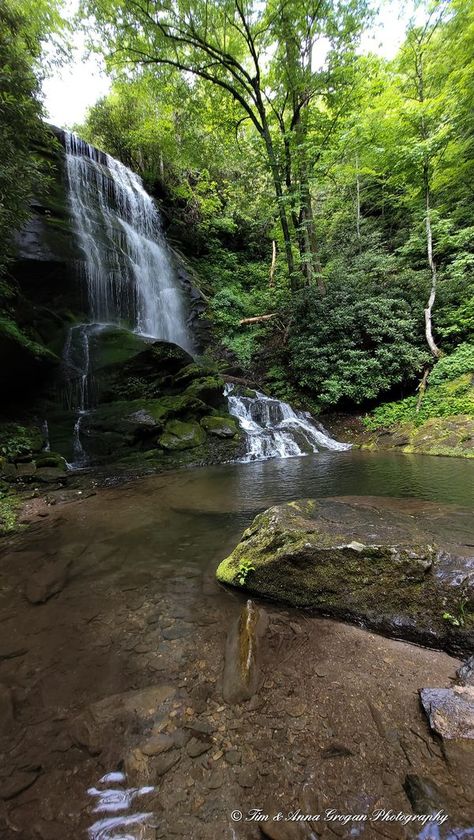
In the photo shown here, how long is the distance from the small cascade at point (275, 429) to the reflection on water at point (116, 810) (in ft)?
25.9

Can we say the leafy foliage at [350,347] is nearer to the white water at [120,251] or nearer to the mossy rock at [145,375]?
the mossy rock at [145,375]

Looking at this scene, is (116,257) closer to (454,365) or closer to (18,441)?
(18,441)

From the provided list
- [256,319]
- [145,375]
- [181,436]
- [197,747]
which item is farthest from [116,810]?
[256,319]

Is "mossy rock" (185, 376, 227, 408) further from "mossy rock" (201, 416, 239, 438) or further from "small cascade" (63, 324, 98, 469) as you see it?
"small cascade" (63, 324, 98, 469)

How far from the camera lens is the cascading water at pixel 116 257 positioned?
12703 millimetres

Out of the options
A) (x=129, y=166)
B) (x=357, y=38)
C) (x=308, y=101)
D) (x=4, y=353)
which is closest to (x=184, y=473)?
(x=4, y=353)

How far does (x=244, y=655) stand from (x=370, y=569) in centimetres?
107

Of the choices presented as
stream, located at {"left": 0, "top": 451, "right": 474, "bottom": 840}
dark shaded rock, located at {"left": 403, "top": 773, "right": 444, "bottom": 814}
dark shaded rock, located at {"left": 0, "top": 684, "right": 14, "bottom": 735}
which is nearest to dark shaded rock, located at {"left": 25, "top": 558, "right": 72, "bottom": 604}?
stream, located at {"left": 0, "top": 451, "right": 474, "bottom": 840}

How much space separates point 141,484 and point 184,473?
1.16 meters

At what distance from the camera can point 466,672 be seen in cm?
188

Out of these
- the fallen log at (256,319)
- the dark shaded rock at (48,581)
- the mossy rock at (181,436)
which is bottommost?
the dark shaded rock at (48,581)

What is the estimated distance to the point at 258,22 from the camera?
38.0ft

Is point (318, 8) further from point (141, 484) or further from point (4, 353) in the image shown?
point (141, 484)

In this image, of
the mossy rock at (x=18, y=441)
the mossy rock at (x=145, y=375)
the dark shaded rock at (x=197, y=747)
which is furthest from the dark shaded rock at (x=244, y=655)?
the mossy rock at (x=145, y=375)
